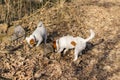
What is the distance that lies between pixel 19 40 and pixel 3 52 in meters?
0.41

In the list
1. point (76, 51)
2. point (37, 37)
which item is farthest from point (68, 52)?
point (37, 37)

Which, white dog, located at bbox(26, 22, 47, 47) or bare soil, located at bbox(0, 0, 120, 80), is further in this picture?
white dog, located at bbox(26, 22, 47, 47)

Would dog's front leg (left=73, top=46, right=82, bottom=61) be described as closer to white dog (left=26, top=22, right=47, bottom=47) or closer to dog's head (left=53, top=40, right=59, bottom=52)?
dog's head (left=53, top=40, right=59, bottom=52)

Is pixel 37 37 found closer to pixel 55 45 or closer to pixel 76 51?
pixel 55 45

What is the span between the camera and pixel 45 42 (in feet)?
16.4

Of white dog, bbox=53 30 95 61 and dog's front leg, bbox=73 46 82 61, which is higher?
white dog, bbox=53 30 95 61

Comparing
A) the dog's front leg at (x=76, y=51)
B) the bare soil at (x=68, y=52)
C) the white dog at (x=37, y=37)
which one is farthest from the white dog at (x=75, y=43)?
the white dog at (x=37, y=37)

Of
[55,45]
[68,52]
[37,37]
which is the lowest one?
[68,52]

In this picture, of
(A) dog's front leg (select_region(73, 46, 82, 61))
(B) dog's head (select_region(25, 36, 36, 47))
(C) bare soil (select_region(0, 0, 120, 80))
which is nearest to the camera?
(C) bare soil (select_region(0, 0, 120, 80))

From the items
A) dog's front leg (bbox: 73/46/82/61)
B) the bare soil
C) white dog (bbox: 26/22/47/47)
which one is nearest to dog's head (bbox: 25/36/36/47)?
white dog (bbox: 26/22/47/47)

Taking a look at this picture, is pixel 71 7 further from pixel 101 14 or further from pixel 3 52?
pixel 3 52

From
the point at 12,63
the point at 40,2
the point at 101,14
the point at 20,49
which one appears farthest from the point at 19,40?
the point at 101,14

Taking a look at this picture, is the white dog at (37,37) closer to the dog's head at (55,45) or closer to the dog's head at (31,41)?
the dog's head at (31,41)

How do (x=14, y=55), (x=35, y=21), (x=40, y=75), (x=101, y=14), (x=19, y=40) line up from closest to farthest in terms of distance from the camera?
(x=40, y=75) < (x=14, y=55) < (x=19, y=40) < (x=35, y=21) < (x=101, y=14)
